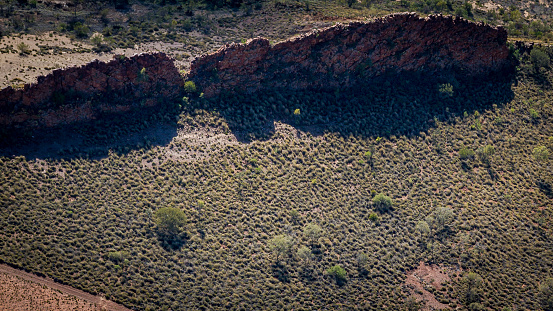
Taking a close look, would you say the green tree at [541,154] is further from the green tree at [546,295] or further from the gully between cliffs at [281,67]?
the green tree at [546,295]

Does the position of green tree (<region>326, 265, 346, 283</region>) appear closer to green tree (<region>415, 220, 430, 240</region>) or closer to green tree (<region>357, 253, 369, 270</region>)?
green tree (<region>357, 253, 369, 270</region>)

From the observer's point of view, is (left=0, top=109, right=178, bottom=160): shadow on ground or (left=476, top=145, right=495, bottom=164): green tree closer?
(left=0, top=109, right=178, bottom=160): shadow on ground

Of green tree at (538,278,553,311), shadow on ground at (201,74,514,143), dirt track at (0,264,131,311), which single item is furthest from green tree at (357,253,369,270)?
dirt track at (0,264,131,311)

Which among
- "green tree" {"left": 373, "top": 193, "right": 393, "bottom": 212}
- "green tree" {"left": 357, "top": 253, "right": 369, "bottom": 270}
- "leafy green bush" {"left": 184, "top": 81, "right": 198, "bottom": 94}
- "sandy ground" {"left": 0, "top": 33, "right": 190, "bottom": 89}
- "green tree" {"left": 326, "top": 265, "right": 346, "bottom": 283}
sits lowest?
"green tree" {"left": 326, "top": 265, "right": 346, "bottom": 283}

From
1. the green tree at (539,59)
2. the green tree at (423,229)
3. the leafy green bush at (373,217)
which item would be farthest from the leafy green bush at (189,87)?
the green tree at (539,59)

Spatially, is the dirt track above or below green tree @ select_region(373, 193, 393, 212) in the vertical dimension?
below

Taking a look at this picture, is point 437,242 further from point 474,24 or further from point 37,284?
point 37,284

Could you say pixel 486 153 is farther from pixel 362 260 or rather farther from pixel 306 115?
pixel 362 260
